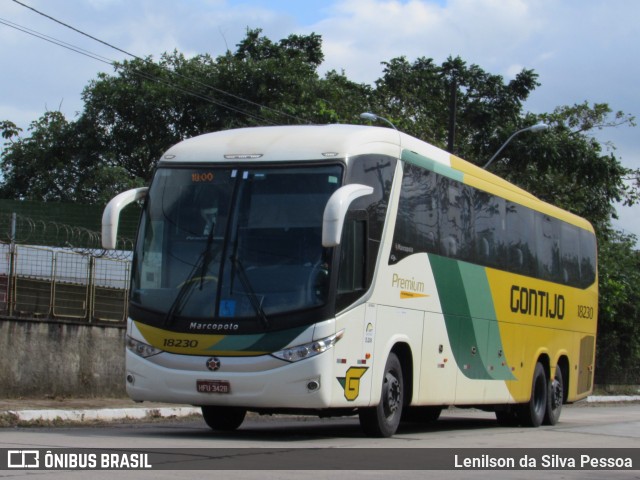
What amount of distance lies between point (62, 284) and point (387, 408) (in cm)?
818

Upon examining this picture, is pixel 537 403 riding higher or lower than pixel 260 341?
lower

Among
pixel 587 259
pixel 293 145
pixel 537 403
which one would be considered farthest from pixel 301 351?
pixel 587 259

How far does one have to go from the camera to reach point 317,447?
11.3 meters

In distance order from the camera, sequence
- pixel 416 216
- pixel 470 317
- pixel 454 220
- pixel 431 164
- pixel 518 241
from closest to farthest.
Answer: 1. pixel 416 216
2. pixel 431 164
3. pixel 454 220
4. pixel 470 317
5. pixel 518 241

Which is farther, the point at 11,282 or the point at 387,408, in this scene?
the point at 11,282

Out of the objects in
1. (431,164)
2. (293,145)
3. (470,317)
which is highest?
(431,164)

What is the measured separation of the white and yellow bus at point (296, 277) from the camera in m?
11.6

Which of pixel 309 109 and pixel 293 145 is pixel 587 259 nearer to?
pixel 293 145

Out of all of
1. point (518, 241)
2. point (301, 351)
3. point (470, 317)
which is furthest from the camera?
point (518, 241)

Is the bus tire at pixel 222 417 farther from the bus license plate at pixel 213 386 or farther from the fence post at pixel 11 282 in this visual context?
the fence post at pixel 11 282

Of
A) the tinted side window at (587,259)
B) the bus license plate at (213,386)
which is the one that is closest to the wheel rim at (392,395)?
the bus license plate at (213,386)

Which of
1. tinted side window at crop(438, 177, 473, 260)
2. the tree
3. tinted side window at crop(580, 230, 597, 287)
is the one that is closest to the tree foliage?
the tree

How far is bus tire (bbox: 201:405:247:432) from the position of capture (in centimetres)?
1392

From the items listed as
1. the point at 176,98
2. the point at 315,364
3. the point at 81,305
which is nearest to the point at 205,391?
the point at 315,364
